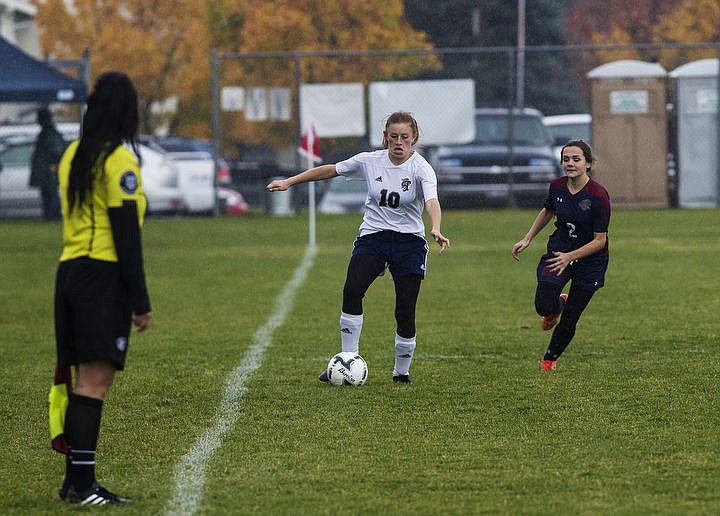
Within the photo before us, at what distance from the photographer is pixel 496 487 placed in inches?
222

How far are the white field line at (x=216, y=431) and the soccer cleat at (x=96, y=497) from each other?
0.21 m

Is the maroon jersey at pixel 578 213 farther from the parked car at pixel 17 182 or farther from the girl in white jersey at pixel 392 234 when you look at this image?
the parked car at pixel 17 182

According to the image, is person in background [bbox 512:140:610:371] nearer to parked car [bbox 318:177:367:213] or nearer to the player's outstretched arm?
the player's outstretched arm

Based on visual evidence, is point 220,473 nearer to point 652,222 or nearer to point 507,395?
A: point 507,395

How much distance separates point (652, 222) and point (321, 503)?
1833cm

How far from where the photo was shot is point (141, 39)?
134 ft

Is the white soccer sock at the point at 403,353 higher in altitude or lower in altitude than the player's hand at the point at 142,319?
lower

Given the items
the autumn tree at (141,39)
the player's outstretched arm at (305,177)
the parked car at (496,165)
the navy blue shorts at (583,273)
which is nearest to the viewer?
the player's outstretched arm at (305,177)

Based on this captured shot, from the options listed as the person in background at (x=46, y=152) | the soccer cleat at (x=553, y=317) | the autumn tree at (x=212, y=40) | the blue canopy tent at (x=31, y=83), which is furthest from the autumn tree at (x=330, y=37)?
the soccer cleat at (x=553, y=317)

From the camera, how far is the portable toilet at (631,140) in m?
25.8

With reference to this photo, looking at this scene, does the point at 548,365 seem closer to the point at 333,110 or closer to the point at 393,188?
the point at 393,188

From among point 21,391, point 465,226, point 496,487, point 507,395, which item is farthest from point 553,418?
point 465,226

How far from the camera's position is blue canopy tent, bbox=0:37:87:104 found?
1934 cm

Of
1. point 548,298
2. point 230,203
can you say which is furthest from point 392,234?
point 230,203
